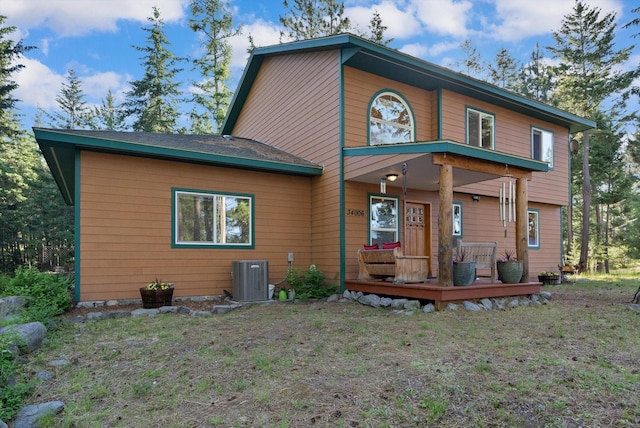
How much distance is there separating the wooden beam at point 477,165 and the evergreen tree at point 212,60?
55.5 ft

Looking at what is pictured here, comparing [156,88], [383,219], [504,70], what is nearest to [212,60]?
[156,88]

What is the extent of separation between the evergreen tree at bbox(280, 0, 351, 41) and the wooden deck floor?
1765cm

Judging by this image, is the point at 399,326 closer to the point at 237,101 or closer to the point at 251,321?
the point at 251,321

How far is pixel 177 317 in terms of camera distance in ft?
20.3

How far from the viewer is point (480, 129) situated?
10.6 meters

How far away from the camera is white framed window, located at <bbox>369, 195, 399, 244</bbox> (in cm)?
881

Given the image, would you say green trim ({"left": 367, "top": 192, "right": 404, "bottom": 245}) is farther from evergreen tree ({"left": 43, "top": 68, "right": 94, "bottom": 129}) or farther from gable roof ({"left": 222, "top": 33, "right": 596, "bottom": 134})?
evergreen tree ({"left": 43, "top": 68, "right": 94, "bottom": 129})

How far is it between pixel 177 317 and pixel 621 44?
20886 mm

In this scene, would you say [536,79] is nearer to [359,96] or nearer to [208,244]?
[359,96]

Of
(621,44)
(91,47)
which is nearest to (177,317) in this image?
(621,44)

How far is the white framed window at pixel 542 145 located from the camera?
1190 cm

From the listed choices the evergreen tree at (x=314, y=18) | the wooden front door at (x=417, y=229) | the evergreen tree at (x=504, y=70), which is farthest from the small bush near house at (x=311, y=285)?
the evergreen tree at (x=504, y=70)

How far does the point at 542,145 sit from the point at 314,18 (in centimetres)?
1460

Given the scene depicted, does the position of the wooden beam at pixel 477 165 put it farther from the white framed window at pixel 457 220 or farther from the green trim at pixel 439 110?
the white framed window at pixel 457 220
